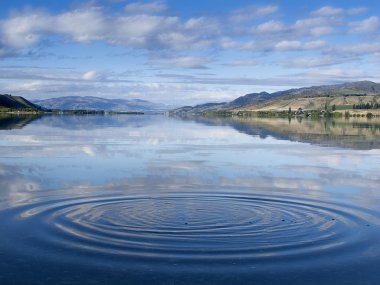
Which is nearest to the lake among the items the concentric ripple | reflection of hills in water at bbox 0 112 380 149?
the concentric ripple

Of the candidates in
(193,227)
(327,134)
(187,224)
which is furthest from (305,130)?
(193,227)

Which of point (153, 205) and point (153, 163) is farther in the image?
point (153, 163)

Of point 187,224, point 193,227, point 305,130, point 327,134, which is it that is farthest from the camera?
point 305,130

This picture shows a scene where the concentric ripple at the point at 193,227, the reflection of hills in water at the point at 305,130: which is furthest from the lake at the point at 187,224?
the reflection of hills in water at the point at 305,130

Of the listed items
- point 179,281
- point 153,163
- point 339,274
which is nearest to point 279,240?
point 339,274

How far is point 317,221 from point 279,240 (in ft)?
11.3

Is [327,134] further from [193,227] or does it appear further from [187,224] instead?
[193,227]

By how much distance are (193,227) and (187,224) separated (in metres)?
0.46

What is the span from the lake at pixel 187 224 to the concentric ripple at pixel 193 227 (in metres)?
0.04

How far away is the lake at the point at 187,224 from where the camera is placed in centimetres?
1309

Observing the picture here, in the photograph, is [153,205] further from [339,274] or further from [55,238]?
[339,274]

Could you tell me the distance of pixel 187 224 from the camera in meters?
17.7

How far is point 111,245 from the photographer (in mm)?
14992

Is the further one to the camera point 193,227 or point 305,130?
point 305,130
